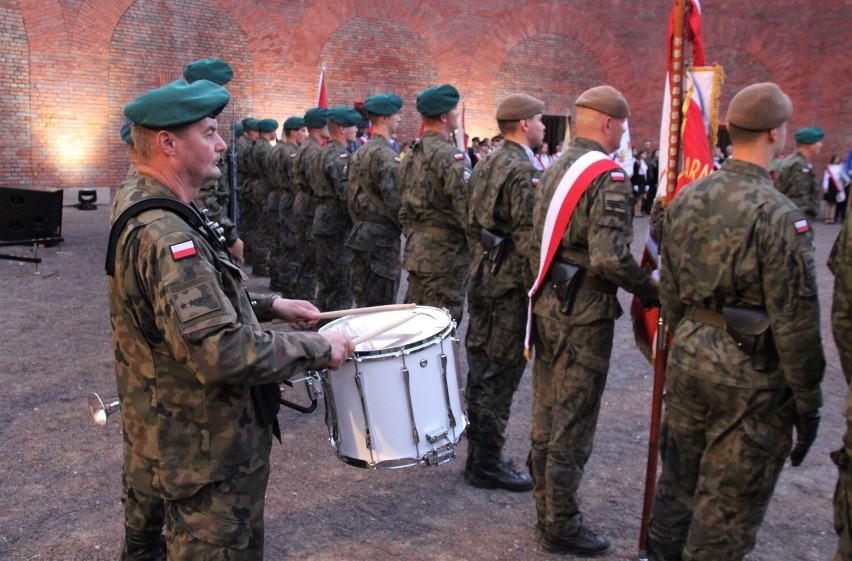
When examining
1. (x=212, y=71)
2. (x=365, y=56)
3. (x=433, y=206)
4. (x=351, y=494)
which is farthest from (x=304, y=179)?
(x=365, y=56)

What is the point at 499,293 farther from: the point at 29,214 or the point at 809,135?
the point at 29,214

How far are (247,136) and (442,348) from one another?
424 inches

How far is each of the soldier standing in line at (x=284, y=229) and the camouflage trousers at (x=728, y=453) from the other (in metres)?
6.76

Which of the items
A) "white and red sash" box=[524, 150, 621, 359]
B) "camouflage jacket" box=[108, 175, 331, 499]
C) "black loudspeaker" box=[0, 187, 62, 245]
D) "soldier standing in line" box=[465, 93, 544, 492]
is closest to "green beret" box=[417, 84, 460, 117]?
"soldier standing in line" box=[465, 93, 544, 492]

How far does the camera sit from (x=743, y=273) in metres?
2.80

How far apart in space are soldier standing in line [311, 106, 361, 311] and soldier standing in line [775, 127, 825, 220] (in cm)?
594

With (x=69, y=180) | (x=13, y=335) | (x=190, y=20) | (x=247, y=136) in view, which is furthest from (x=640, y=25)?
(x=13, y=335)

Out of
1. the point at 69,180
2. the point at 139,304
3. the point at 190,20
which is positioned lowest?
the point at 69,180

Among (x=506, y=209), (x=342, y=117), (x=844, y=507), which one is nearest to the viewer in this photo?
(x=844, y=507)

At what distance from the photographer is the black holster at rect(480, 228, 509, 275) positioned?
4.43 meters

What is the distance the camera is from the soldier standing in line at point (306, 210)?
29.3 feet

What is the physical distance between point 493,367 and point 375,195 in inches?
107

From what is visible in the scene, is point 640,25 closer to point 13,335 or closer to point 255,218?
point 255,218

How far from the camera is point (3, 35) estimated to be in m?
16.1
